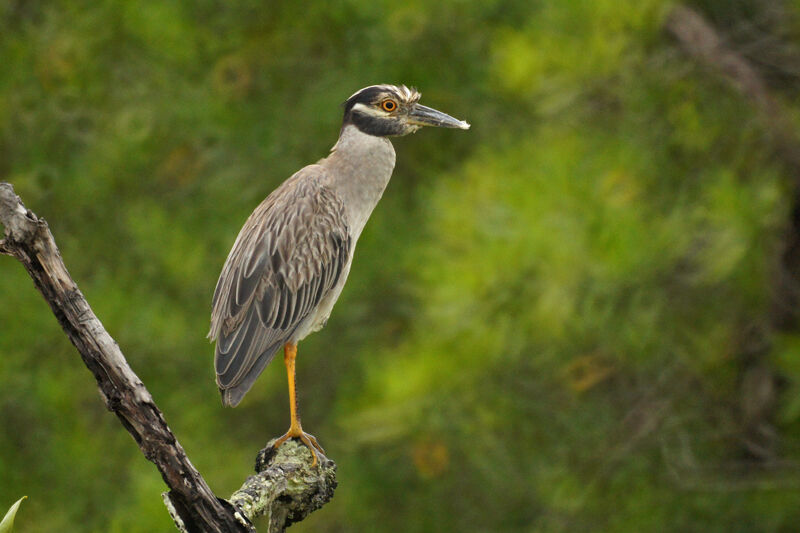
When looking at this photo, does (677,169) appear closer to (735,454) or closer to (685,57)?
(685,57)

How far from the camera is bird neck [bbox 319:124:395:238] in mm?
3836

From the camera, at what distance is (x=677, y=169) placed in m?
7.77

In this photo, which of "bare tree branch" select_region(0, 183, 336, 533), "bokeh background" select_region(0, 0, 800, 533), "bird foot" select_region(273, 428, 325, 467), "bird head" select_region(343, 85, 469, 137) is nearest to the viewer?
"bare tree branch" select_region(0, 183, 336, 533)

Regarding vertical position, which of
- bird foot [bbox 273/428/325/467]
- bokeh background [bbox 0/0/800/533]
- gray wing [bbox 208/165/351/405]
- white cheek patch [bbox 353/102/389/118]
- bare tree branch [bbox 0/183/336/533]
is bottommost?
bare tree branch [bbox 0/183/336/533]

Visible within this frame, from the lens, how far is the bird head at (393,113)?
3.77m

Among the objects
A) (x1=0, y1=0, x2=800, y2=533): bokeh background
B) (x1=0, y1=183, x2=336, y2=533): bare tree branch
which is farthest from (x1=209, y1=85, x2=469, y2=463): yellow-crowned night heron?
(x1=0, y1=0, x2=800, y2=533): bokeh background

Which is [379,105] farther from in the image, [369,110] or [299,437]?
[299,437]

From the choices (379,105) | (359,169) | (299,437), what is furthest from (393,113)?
(299,437)

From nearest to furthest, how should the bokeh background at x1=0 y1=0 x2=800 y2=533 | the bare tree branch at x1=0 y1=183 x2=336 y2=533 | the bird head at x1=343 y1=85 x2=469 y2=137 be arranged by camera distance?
the bare tree branch at x1=0 y1=183 x2=336 y2=533 < the bird head at x1=343 y1=85 x2=469 y2=137 < the bokeh background at x1=0 y1=0 x2=800 y2=533

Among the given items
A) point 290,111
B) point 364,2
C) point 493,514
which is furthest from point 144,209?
point 493,514

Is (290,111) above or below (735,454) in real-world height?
above

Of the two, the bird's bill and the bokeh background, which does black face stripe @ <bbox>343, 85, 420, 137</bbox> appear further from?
the bokeh background

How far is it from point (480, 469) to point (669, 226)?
2.29 m

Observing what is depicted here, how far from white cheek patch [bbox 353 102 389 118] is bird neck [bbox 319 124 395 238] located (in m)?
0.07
